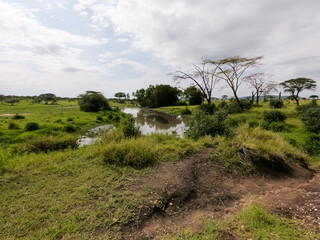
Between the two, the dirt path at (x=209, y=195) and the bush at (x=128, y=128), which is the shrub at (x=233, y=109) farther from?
the dirt path at (x=209, y=195)

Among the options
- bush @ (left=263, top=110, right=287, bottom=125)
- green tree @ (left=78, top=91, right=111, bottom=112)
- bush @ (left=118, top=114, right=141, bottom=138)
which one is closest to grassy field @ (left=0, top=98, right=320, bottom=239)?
bush @ (left=118, top=114, right=141, bottom=138)

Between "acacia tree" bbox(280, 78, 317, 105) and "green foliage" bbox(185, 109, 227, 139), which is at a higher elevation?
"acacia tree" bbox(280, 78, 317, 105)

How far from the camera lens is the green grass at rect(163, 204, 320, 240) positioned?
2.67 m

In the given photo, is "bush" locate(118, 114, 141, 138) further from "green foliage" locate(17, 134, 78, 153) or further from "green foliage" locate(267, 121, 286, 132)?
"green foliage" locate(267, 121, 286, 132)

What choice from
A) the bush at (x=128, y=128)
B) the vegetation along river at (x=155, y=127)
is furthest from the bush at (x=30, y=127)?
the bush at (x=128, y=128)

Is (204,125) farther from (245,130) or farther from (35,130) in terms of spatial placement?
(35,130)

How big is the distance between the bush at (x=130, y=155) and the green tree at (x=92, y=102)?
2871 cm

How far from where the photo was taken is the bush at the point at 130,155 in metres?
5.48

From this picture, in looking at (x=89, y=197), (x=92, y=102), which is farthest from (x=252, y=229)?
(x=92, y=102)

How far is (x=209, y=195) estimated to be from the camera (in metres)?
4.09

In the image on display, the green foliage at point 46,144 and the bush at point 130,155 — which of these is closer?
the bush at point 130,155

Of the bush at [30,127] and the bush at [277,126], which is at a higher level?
the bush at [277,126]

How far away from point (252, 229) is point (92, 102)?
111 feet

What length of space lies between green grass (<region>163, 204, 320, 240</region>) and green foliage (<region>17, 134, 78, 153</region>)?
22.9ft
